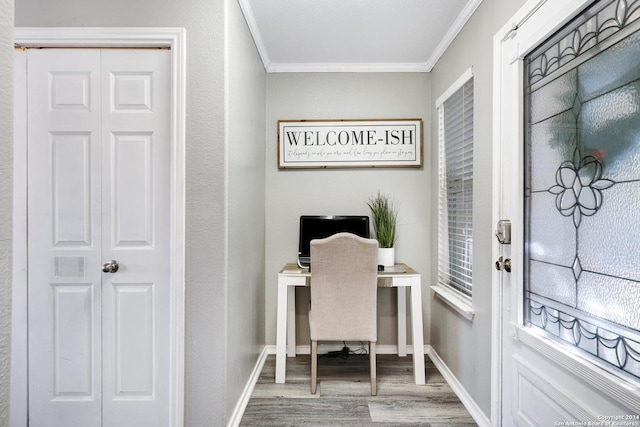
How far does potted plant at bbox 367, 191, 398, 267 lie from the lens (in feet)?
8.73

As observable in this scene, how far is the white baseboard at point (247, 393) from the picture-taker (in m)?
1.81

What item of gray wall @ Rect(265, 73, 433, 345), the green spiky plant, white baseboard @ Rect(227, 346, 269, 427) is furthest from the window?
white baseboard @ Rect(227, 346, 269, 427)

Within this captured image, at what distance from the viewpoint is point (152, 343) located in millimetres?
1678

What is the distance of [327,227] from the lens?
2.75 metres

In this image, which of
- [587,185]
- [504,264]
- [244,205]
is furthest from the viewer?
[244,205]

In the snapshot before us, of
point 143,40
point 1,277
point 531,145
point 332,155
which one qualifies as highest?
point 143,40

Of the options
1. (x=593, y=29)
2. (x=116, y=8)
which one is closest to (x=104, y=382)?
(x=116, y=8)

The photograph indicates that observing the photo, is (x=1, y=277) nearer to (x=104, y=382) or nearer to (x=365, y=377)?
(x=104, y=382)

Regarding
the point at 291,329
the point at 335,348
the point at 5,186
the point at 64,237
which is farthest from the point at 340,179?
the point at 5,186

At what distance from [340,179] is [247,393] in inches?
69.4

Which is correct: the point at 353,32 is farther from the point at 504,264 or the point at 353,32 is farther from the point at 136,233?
the point at 136,233

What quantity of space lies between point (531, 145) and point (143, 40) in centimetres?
192

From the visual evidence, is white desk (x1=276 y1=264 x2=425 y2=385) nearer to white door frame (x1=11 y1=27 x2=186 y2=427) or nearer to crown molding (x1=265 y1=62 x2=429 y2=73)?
white door frame (x1=11 y1=27 x2=186 y2=427)

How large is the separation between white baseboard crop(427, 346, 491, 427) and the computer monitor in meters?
1.13
